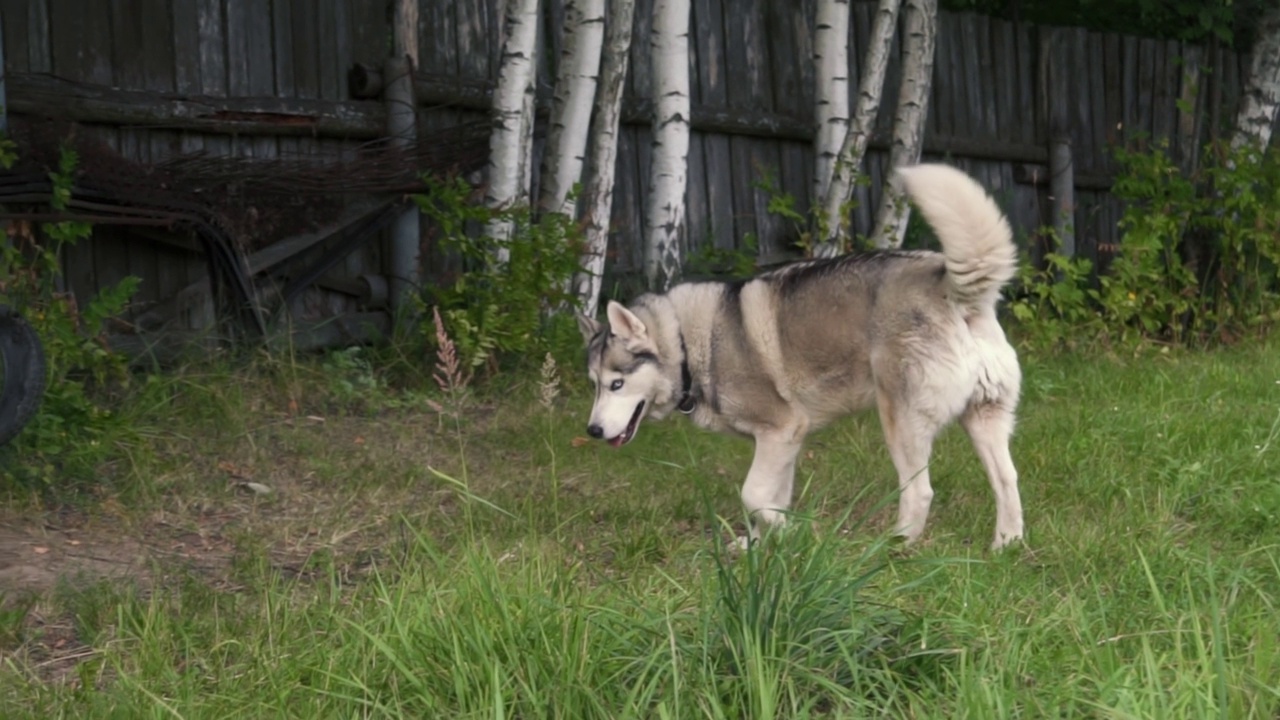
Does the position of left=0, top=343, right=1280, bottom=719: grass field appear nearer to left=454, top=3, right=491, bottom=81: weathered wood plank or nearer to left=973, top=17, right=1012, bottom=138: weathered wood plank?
left=454, top=3, right=491, bottom=81: weathered wood plank

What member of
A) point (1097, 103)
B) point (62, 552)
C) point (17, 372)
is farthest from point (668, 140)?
point (1097, 103)

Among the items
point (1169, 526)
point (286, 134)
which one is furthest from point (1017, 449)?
point (286, 134)

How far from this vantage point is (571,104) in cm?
821

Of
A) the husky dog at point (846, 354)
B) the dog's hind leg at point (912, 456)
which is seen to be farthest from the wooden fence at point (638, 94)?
the dog's hind leg at point (912, 456)

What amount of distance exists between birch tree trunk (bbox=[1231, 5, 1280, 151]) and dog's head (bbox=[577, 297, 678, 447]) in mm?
6518

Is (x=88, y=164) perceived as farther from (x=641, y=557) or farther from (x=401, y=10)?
(x=641, y=557)

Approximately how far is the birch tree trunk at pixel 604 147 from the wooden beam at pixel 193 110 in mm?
1199

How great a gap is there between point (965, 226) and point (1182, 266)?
5.52 metres

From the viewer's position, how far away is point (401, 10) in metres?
8.37

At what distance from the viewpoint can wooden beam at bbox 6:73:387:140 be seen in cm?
698

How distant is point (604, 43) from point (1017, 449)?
3547 mm

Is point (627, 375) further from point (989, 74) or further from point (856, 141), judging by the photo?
point (989, 74)

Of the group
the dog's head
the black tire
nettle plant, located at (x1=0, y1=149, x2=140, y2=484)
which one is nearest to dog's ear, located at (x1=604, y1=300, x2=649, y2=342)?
the dog's head

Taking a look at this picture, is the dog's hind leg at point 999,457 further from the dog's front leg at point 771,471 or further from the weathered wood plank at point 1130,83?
the weathered wood plank at point 1130,83
